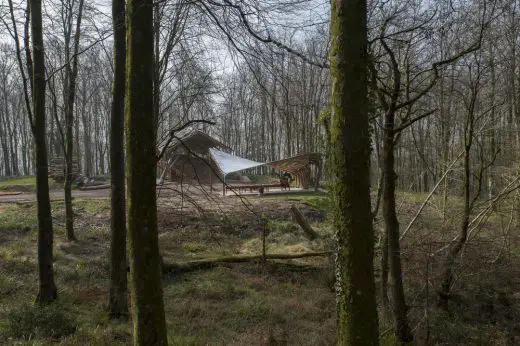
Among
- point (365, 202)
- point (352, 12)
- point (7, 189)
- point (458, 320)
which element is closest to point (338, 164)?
point (365, 202)

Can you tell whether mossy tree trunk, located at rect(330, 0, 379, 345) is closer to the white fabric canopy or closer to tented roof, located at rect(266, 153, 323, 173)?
tented roof, located at rect(266, 153, 323, 173)

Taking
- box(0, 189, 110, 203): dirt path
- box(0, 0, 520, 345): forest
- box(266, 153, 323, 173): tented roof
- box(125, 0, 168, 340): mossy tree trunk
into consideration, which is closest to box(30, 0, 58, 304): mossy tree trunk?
box(0, 0, 520, 345): forest

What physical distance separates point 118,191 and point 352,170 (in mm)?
4666

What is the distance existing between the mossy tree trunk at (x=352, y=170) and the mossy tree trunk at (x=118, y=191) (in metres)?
4.35

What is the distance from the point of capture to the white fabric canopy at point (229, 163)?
890 inches

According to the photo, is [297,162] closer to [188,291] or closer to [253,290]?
[253,290]

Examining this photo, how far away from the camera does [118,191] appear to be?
6.31m

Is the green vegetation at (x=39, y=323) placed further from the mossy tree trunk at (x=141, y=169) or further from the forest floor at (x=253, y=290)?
the mossy tree trunk at (x=141, y=169)

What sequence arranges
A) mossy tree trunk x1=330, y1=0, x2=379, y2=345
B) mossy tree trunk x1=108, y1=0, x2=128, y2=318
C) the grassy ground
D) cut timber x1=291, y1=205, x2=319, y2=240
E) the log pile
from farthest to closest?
1. the log pile
2. cut timber x1=291, y1=205, x2=319, y2=240
3. mossy tree trunk x1=108, y1=0, x2=128, y2=318
4. the grassy ground
5. mossy tree trunk x1=330, y1=0, x2=379, y2=345

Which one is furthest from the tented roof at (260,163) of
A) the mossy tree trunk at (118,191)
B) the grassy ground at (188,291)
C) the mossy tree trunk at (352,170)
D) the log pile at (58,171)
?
the mossy tree trunk at (352,170)

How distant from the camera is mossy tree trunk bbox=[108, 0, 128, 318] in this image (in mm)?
6090

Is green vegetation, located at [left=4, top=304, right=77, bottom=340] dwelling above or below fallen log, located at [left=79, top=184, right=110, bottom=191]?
below

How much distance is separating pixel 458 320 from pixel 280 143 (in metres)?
41.4

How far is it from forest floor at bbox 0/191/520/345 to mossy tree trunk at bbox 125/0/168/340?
3.16 ft
